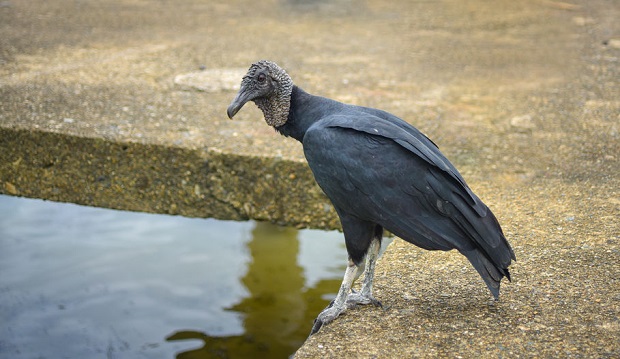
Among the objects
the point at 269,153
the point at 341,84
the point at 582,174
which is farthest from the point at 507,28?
the point at 269,153

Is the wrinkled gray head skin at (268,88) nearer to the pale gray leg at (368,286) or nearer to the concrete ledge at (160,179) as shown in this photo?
the pale gray leg at (368,286)

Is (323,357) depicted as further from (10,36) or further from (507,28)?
(507,28)

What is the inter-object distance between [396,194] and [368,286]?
1.43 feet

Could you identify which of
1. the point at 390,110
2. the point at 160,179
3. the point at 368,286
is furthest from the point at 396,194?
the point at 390,110

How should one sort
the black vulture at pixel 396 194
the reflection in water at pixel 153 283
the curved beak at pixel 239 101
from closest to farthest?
the black vulture at pixel 396 194
the curved beak at pixel 239 101
the reflection in water at pixel 153 283

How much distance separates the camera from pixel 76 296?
4.07m

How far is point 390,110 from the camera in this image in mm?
4785

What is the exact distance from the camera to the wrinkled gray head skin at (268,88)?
289cm

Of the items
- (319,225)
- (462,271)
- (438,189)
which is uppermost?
(438,189)

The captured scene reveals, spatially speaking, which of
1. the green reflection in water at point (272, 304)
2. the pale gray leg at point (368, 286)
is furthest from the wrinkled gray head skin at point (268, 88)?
the green reflection in water at point (272, 304)

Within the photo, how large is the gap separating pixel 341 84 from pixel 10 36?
298 cm

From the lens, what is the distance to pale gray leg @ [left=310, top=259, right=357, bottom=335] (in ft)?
9.07

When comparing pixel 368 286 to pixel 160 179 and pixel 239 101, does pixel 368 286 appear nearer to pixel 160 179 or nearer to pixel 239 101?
pixel 239 101

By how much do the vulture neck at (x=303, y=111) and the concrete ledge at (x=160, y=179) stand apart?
97 centimetres
